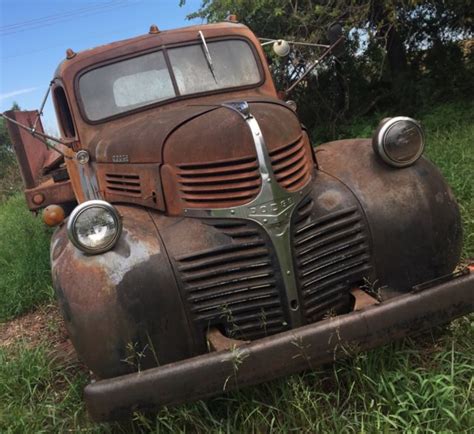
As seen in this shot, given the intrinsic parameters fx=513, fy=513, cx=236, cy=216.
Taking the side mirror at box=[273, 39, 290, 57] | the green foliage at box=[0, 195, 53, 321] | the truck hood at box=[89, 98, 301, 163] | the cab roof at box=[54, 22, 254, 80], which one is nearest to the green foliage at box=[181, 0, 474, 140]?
the side mirror at box=[273, 39, 290, 57]

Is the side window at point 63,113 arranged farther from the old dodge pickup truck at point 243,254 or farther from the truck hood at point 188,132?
the old dodge pickup truck at point 243,254

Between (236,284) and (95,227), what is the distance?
→ 78 cm

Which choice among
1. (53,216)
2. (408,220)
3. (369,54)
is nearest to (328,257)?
(408,220)

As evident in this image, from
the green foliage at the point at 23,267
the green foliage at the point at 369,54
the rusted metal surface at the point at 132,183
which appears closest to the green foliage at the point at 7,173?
the green foliage at the point at 23,267

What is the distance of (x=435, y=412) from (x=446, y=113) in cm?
730

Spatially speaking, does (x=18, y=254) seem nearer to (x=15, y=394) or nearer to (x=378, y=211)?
(x=15, y=394)

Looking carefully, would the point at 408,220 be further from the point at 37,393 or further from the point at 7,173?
the point at 7,173

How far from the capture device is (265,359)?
2389 millimetres

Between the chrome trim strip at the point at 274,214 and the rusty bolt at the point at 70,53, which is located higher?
the rusty bolt at the point at 70,53

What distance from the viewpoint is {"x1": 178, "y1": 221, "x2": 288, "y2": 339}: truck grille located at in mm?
2670

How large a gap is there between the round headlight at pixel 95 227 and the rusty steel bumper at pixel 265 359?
67 centimetres

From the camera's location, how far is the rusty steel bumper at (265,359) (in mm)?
2316

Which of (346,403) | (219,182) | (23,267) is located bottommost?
(346,403)

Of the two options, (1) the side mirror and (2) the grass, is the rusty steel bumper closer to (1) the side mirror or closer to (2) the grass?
(2) the grass
